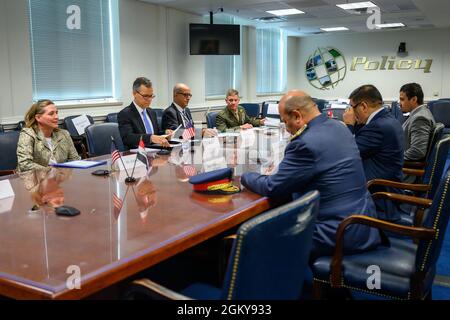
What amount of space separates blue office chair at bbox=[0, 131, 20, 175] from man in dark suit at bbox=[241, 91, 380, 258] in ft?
7.44

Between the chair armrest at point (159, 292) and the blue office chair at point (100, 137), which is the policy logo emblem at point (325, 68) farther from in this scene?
the chair armrest at point (159, 292)

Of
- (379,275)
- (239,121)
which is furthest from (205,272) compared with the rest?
(239,121)

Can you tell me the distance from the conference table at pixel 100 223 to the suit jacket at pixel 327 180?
0.16 metres

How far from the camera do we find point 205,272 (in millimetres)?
1970

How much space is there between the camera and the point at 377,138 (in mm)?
2926

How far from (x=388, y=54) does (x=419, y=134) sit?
8.07m

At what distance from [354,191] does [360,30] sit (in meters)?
9.95

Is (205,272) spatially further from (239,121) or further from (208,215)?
(239,121)

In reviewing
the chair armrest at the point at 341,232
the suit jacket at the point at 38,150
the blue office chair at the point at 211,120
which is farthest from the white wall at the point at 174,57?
the chair armrest at the point at 341,232

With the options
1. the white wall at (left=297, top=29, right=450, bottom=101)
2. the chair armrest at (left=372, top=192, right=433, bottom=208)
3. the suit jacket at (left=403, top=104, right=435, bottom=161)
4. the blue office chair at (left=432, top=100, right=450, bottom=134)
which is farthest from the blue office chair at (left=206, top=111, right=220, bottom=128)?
the white wall at (left=297, top=29, right=450, bottom=101)

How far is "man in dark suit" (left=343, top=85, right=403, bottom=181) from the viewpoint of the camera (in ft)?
9.60

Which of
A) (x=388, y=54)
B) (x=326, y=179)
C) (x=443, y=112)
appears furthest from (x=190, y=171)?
(x=388, y=54)
